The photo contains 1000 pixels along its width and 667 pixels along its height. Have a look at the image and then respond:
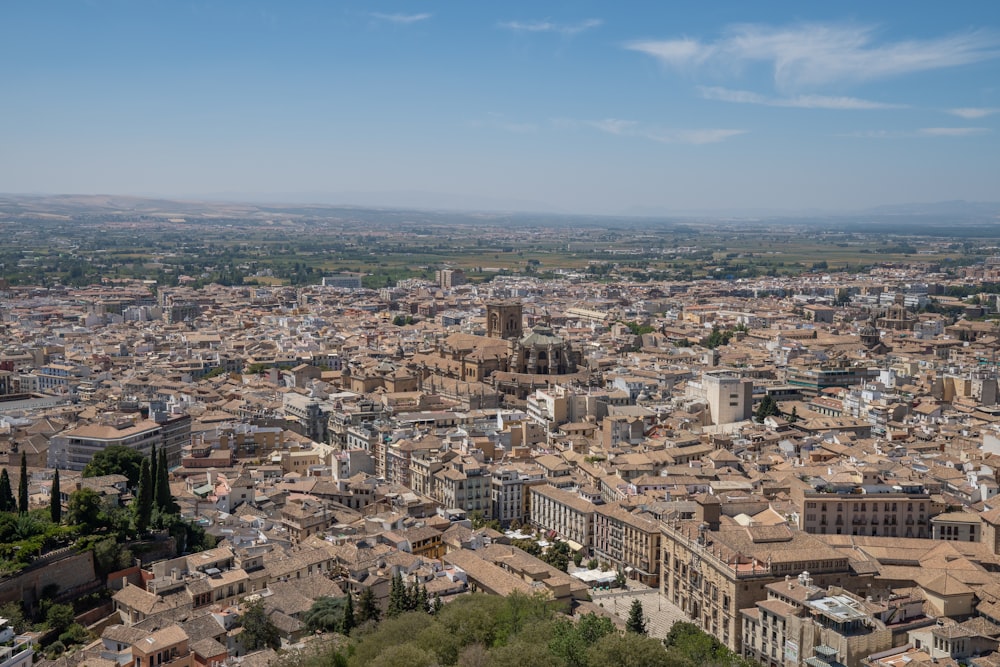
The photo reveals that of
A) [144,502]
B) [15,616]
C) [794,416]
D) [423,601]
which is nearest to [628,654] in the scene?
[423,601]

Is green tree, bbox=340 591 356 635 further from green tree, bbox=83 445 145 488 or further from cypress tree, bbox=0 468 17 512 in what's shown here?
green tree, bbox=83 445 145 488

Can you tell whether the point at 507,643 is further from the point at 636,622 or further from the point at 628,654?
the point at 636,622

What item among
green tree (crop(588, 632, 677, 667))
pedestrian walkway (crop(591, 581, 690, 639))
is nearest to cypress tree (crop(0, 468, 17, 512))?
pedestrian walkway (crop(591, 581, 690, 639))

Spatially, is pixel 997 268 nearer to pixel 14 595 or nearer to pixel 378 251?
pixel 378 251

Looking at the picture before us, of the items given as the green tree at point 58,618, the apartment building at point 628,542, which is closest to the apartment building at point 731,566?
the apartment building at point 628,542

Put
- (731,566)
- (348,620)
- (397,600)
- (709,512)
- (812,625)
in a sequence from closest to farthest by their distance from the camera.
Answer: (812,625) → (348,620) → (397,600) → (731,566) → (709,512)

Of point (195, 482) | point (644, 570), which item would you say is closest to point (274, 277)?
point (195, 482)

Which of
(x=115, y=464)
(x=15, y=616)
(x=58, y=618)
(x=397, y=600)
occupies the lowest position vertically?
(x=58, y=618)
